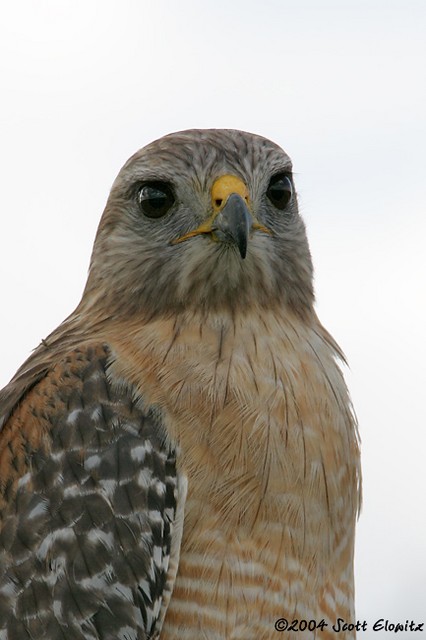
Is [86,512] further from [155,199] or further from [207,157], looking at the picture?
[207,157]

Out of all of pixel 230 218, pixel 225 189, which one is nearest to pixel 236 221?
pixel 230 218

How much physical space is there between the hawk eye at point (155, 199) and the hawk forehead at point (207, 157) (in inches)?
2.6

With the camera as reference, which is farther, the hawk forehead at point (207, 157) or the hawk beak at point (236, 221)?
the hawk forehead at point (207, 157)

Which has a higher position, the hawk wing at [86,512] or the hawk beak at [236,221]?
the hawk beak at [236,221]

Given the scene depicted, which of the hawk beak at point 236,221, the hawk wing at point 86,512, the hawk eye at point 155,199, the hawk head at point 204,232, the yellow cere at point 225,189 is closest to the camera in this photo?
the hawk wing at point 86,512

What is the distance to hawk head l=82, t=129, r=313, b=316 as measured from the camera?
6828 millimetres

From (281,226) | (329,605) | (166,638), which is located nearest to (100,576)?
(166,638)

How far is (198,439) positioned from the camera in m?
6.36

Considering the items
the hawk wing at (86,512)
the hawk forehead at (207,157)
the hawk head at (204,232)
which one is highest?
the hawk forehead at (207,157)

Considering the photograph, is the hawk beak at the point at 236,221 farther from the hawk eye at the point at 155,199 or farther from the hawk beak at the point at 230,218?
the hawk eye at the point at 155,199

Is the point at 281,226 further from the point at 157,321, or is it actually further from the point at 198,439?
the point at 198,439

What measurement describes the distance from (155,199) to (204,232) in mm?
383

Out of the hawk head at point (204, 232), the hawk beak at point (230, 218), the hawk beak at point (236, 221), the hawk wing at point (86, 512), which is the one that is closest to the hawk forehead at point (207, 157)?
the hawk head at point (204, 232)

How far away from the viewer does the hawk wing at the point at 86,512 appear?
20.1ft
